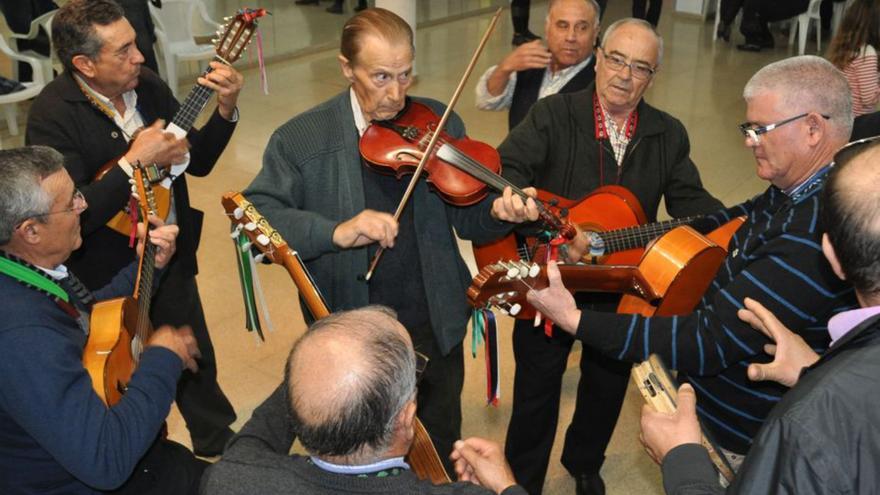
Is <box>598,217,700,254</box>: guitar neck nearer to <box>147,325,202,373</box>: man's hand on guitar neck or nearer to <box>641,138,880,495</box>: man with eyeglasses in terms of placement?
<box>641,138,880,495</box>: man with eyeglasses

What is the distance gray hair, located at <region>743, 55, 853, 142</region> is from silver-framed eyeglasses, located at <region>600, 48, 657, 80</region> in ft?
2.26

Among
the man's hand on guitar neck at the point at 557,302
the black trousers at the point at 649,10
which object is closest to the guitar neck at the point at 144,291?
the man's hand on guitar neck at the point at 557,302

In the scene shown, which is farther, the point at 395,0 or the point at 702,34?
the point at 702,34

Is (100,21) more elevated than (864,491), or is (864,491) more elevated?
(100,21)

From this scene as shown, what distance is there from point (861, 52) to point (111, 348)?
3.65 meters

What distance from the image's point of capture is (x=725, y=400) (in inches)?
92.5

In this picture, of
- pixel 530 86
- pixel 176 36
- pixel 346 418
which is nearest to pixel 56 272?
pixel 346 418

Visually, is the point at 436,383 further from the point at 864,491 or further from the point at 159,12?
the point at 159,12

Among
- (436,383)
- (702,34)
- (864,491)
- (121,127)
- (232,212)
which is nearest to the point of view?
(864,491)

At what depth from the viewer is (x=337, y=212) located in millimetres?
2494

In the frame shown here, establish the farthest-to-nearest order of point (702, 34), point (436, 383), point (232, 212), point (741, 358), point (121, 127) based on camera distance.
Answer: point (702, 34) < point (121, 127) < point (436, 383) < point (232, 212) < point (741, 358)

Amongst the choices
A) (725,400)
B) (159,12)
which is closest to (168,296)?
(725,400)

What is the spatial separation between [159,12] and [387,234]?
5.93 metres

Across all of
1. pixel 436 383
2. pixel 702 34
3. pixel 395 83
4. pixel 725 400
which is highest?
pixel 395 83
